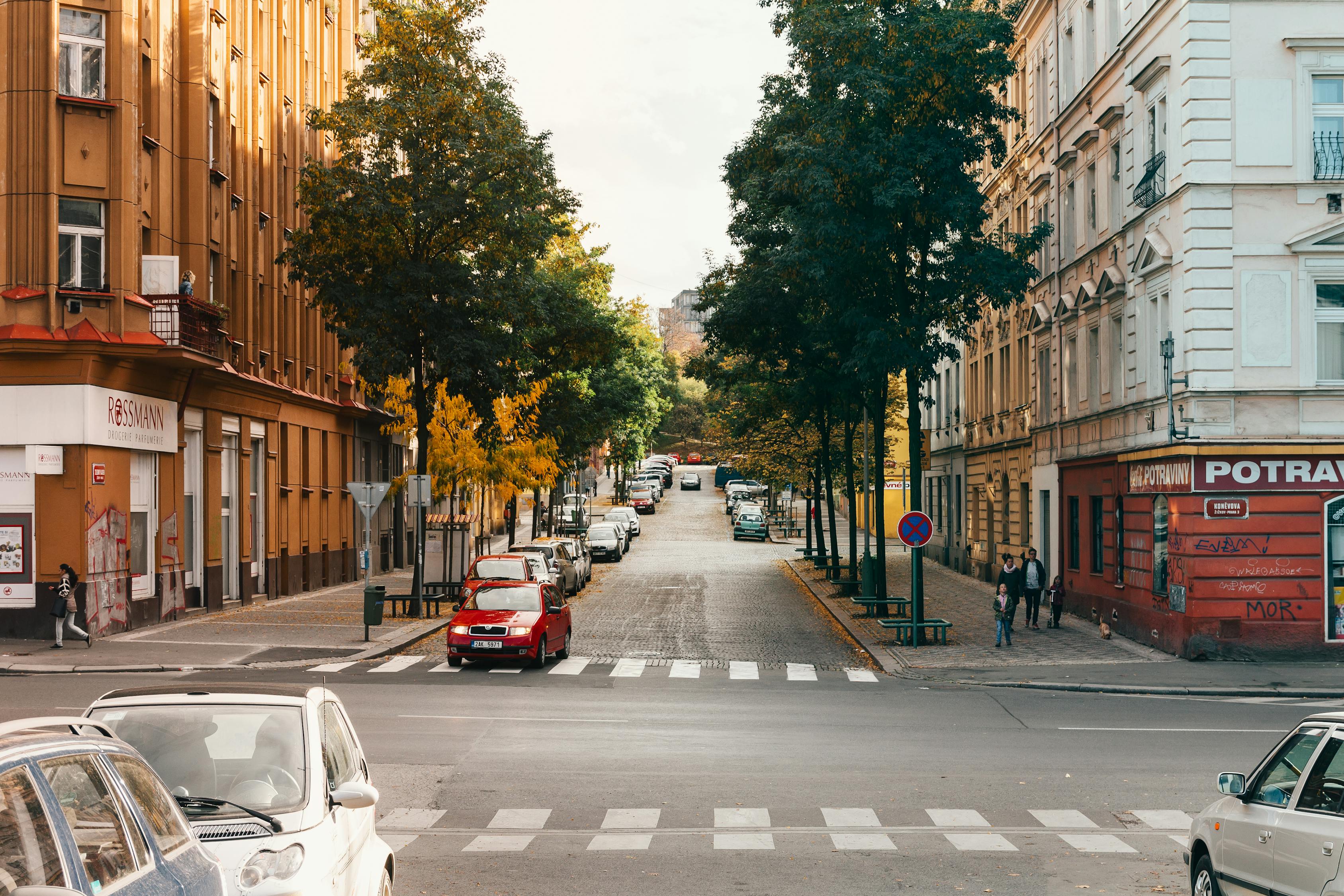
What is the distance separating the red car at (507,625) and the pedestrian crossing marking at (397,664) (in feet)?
2.41

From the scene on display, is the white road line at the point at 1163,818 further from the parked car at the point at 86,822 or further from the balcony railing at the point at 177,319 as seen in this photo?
the balcony railing at the point at 177,319

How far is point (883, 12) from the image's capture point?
29031 mm

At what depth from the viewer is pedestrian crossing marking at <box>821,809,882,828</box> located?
36.9 feet

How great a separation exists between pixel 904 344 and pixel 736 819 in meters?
18.3

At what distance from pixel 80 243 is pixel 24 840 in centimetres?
2500

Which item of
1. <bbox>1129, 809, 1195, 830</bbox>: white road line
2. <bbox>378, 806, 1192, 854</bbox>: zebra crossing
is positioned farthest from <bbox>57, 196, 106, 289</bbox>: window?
<bbox>1129, 809, 1195, 830</bbox>: white road line

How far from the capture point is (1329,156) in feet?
80.3

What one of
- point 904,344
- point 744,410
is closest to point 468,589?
point 904,344

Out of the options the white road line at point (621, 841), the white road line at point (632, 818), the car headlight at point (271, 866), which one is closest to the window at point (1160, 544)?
the white road line at point (632, 818)

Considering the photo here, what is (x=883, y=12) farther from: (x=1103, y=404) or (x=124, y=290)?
(x=124, y=290)

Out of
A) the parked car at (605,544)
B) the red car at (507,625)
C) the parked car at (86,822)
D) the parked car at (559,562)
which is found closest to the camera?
the parked car at (86,822)

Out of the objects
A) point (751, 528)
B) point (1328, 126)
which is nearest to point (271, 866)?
point (1328, 126)

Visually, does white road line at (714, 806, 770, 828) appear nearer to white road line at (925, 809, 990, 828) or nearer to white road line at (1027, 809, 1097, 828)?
white road line at (925, 809, 990, 828)

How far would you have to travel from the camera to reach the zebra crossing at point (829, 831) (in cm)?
1051
